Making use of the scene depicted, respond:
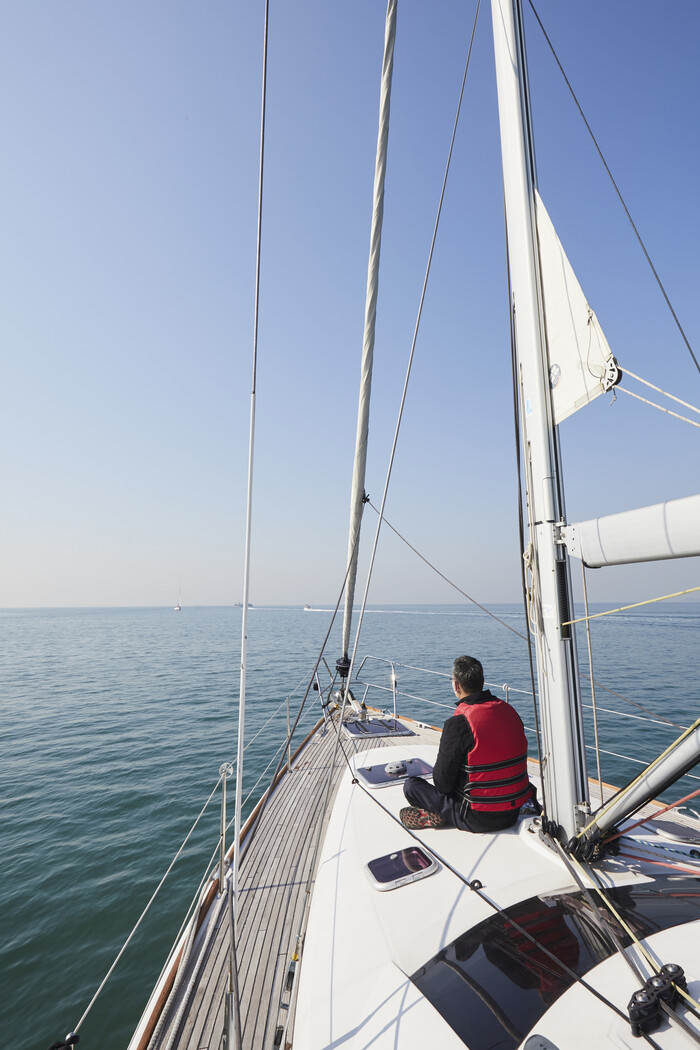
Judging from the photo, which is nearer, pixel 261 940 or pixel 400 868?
pixel 400 868

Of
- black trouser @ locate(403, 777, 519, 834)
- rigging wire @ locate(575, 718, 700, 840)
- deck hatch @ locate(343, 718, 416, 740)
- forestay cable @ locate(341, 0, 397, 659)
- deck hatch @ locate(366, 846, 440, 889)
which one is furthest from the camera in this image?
deck hatch @ locate(343, 718, 416, 740)

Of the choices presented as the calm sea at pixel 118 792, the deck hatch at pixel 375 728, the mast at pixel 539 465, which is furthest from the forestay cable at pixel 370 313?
the calm sea at pixel 118 792

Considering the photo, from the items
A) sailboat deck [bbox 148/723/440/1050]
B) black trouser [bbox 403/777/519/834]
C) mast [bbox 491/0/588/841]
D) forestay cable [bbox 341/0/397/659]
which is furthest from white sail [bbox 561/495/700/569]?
forestay cable [bbox 341/0/397/659]

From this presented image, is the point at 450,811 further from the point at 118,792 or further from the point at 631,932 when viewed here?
the point at 118,792

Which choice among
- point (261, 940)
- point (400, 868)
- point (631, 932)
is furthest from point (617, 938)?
point (261, 940)

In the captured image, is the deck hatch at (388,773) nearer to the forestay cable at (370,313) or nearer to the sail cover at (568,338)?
the forestay cable at (370,313)

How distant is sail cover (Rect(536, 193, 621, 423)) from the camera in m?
2.79

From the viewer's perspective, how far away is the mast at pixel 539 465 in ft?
9.10

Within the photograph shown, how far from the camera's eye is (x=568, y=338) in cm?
298

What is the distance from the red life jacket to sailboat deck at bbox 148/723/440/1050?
71.1 inches

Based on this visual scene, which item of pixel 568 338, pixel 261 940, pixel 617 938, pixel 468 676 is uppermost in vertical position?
pixel 568 338

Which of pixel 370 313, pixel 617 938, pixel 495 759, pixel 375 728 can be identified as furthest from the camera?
pixel 375 728

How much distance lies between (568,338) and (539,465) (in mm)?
866

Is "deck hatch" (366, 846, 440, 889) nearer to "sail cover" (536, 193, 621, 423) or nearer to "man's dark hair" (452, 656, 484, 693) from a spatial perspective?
"man's dark hair" (452, 656, 484, 693)
